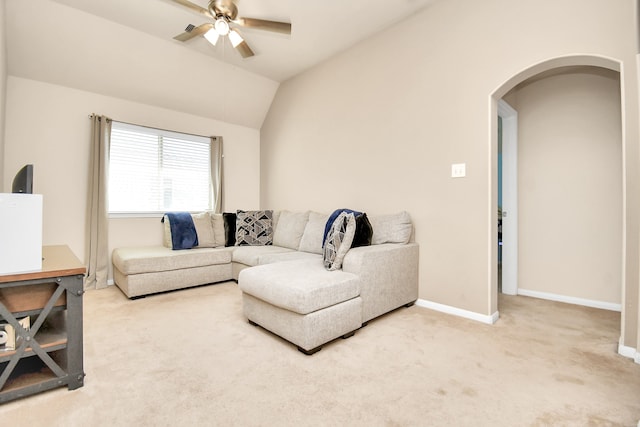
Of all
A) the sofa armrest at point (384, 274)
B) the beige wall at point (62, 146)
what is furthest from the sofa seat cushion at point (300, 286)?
the beige wall at point (62, 146)

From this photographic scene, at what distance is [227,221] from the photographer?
13.9ft

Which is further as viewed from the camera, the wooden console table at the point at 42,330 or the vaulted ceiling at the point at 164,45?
the vaulted ceiling at the point at 164,45

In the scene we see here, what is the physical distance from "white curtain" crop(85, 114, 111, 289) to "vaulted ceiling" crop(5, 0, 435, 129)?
54cm

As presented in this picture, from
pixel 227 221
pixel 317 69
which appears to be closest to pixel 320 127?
pixel 317 69

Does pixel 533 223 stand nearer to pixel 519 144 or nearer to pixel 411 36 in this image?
pixel 519 144

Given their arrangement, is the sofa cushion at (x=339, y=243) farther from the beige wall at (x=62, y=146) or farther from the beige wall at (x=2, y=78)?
the beige wall at (x=2, y=78)

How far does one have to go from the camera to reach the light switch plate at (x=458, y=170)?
2.59 meters

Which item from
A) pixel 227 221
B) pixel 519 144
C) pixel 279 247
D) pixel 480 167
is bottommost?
pixel 279 247

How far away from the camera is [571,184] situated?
300 cm

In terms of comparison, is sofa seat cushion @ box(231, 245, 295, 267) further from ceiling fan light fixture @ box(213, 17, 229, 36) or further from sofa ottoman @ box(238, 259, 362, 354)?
ceiling fan light fixture @ box(213, 17, 229, 36)

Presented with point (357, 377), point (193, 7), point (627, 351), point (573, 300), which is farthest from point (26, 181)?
point (573, 300)

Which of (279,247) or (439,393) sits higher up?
(279,247)

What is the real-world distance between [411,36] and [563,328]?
114 inches

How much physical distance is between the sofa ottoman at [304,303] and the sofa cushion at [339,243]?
0.23 ft
